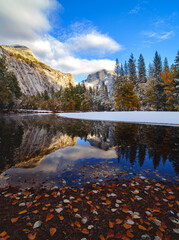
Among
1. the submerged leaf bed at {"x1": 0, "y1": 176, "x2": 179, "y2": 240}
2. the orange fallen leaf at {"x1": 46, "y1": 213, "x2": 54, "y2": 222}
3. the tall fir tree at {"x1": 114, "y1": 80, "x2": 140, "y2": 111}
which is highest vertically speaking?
the tall fir tree at {"x1": 114, "y1": 80, "x2": 140, "y2": 111}

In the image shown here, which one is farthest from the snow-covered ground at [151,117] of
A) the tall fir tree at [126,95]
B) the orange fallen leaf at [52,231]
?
the orange fallen leaf at [52,231]

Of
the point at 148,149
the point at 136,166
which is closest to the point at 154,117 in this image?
the point at 148,149

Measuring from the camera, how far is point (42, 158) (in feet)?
17.0

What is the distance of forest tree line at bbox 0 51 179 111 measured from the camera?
3206 cm

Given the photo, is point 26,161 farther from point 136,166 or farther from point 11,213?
point 136,166

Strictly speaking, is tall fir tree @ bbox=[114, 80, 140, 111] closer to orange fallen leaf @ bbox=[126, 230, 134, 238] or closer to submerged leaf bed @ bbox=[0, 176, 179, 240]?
submerged leaf bed @ bbox=[0, 176, 179, 240]

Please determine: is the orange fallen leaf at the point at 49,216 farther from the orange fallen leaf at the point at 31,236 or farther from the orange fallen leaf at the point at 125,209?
the orange fallen leaf at the point at 125,209

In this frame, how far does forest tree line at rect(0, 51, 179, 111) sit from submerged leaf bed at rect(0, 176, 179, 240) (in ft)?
108

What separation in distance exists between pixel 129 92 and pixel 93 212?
122 feet

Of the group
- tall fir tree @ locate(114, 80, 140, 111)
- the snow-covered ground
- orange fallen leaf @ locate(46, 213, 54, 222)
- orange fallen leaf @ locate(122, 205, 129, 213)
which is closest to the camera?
orange fallen leaf @ locate(46, 213, 54, 222)

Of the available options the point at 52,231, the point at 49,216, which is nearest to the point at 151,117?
the point at 49,216

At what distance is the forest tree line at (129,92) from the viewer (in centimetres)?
3206

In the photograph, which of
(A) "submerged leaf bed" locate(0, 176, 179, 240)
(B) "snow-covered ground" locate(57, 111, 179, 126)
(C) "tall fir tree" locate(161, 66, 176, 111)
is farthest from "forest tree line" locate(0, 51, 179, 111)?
(A) "submerged leaf bed" locate(0, 176, 179, 240)

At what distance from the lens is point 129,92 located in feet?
119
